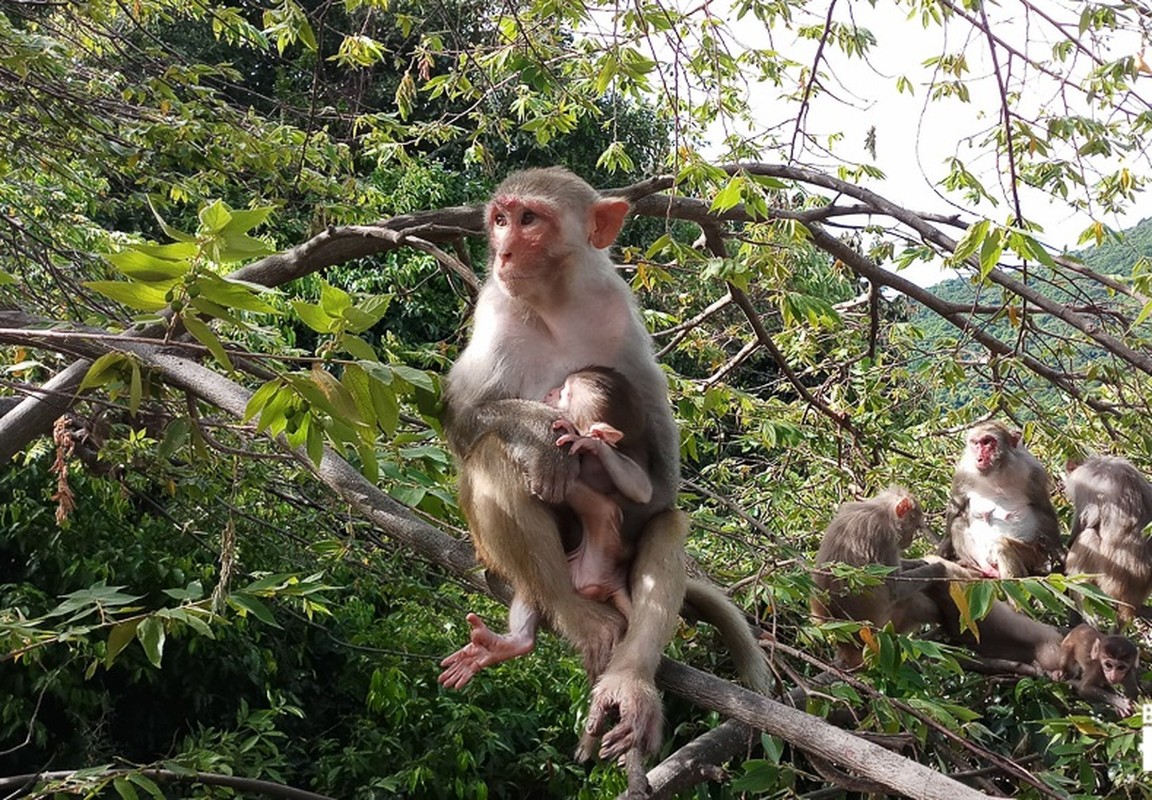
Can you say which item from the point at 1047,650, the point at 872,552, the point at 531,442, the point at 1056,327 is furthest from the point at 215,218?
the point at 1056,327

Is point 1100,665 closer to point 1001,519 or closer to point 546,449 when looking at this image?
point 1001,519

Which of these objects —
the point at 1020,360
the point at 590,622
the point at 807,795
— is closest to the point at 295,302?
the point at 590,622

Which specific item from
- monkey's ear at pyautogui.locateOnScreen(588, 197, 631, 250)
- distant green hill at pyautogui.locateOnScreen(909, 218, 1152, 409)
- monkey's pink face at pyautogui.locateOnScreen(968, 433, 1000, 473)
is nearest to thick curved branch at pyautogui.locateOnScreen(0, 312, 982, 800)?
monkey's ear at pyautogui.locateOnScreen(588, 197, 631, 250)

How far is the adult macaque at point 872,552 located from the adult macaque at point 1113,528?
132 cm

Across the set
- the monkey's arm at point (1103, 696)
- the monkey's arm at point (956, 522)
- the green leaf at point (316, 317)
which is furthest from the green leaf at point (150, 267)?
the monkey's arm at point (956, 522)

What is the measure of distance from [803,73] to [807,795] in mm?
3427

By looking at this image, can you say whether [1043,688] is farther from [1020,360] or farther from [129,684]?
[129,684]

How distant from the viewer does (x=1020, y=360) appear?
499 cm

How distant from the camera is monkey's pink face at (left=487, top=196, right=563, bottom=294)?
3.56 m

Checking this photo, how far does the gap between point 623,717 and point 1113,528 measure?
5.15m

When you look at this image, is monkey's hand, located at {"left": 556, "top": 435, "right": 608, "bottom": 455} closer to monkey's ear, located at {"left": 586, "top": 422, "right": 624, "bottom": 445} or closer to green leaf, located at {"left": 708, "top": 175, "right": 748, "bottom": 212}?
monkey's ear, located at {"left": 586, "top": 422, "right": 624, "bottom": 445}

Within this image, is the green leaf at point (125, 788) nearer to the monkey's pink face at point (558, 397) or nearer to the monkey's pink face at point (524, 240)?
the monkey's pink face at point (558, 397)

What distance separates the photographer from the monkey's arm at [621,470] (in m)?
3.34

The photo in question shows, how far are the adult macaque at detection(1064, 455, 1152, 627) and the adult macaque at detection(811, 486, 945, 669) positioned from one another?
132 cm
